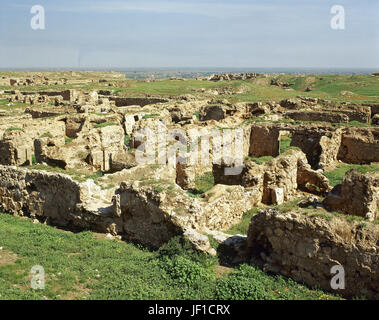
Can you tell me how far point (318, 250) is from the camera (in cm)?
766

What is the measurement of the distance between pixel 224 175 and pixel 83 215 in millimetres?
6684

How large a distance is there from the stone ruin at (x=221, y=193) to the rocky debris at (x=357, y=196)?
3 cm

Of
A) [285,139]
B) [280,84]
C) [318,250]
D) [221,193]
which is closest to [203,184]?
[221,193]

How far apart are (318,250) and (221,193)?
4.60 m

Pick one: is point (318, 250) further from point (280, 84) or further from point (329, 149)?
point (280, 84)

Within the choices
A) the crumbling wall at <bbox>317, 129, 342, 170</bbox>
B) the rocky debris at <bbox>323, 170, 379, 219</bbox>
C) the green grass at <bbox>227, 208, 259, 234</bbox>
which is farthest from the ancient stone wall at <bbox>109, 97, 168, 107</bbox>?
the rocky debris at <bbox>323, 170, 379, 219</bbox>

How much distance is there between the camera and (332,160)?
21.0m

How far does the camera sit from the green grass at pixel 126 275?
736 centimetres

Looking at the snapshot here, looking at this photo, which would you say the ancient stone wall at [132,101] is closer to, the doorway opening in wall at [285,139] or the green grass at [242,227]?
the doorway opening in wall at [285,139]

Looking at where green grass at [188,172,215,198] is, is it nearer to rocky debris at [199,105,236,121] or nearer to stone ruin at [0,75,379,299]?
stone ruin at [0,75,379,299]

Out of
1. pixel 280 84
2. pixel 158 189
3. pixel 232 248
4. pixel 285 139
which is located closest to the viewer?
pixel 232 248

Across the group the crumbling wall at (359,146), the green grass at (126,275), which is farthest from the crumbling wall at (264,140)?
the green grass at (126,275)

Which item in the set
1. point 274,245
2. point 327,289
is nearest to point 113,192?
point 274,245
